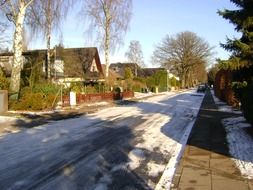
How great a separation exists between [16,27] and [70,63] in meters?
26.5

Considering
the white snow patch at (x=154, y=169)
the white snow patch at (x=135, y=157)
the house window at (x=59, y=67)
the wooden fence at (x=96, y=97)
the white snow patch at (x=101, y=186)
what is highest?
the house window at (x=59, y=67)

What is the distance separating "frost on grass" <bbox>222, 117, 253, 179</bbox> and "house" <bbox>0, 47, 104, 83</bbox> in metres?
29.1

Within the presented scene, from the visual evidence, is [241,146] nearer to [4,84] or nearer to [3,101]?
[3,101]

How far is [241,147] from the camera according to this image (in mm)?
12609

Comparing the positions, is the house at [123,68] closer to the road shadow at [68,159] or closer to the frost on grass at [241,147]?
the frost on grass at [241,147]

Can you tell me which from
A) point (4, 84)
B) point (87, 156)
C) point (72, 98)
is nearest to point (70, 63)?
point (72, 98)

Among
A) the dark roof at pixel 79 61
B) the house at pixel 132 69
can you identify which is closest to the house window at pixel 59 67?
the dark roof at pixel 79 61

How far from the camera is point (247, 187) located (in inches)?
317

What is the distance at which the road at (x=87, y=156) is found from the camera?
8664 mm

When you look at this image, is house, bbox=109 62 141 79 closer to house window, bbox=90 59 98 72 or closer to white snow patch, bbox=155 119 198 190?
house window, bbox=90 59 98 72

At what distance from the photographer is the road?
341 inches

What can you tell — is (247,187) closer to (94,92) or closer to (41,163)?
(41,163)

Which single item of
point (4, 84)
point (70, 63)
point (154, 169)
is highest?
point (70, 63)

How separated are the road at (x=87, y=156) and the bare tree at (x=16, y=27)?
37.9ft
